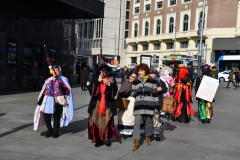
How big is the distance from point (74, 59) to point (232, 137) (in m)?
17.3

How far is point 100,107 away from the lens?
6238 mm

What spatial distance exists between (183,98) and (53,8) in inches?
430

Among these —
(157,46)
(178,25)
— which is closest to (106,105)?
(178,25)

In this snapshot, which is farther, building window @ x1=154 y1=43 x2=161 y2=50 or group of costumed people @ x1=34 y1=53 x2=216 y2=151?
building window @ x1=154 y1=43 x2=161 y2=50

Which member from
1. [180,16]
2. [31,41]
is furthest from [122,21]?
[31,41]

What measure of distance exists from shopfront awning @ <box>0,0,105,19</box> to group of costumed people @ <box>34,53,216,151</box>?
9283 millimetres

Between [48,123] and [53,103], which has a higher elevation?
[53,103]

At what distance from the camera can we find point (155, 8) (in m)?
55.6

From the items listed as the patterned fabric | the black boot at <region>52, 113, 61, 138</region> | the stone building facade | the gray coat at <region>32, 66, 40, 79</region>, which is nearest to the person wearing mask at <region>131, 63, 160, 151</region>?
the patterned fabric

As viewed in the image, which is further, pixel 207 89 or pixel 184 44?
pixel 184 44

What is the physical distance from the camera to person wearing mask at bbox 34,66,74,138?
22.9 feet

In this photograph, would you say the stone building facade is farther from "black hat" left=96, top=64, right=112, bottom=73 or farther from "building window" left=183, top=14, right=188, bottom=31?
"black hat" left=96, top=64, right=112, bottom=73

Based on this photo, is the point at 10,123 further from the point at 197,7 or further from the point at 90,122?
the point at 197,7

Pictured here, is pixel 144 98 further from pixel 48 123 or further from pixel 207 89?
pixel 207 89
